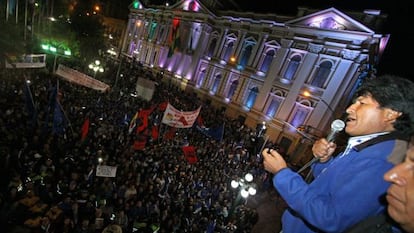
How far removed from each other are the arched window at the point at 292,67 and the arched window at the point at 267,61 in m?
2.60

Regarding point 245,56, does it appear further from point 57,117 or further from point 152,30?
point 152,30

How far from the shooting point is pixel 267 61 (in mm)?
30609

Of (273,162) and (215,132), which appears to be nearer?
(273,162)

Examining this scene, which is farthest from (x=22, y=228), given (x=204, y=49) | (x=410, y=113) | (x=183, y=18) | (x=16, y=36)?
(x=183, y=18)

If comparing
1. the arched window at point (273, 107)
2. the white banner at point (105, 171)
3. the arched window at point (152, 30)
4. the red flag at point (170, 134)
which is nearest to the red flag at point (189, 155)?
the red flag at point (170, 134)

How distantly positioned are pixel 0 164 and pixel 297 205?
10.9m

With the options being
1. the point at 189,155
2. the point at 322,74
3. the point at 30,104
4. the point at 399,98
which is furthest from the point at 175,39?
the point at 399,98

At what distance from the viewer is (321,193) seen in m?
2.11

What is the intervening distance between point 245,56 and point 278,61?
522 centimetres

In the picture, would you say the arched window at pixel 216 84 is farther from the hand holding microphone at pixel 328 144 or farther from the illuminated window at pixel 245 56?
the hand holding microphone at pixel 328 144

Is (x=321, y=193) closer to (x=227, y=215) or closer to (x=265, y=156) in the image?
(x=265, y=156)

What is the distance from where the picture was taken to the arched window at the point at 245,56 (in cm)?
3256

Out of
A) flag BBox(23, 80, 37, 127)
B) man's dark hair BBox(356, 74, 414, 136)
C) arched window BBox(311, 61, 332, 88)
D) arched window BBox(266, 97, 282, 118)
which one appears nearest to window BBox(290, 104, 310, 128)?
arched window BBox(266, 97, 282, 118)

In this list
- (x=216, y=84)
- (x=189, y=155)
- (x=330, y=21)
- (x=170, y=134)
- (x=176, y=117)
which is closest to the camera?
(x=189, y=155)
